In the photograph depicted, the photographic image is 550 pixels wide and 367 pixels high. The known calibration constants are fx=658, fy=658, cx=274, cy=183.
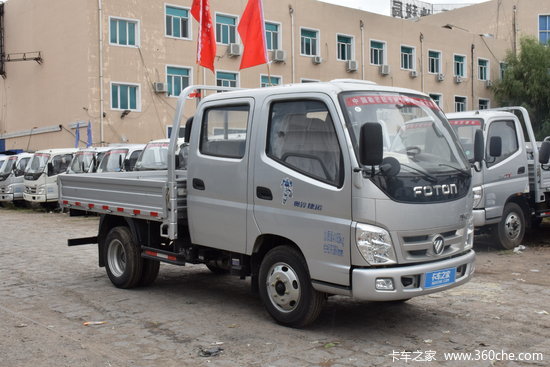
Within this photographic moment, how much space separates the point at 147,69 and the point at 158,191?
76.1 feet

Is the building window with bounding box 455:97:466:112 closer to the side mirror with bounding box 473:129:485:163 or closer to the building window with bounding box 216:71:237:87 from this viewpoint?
the building window with bounding box 216:71:237:87

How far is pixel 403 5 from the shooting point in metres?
51.1

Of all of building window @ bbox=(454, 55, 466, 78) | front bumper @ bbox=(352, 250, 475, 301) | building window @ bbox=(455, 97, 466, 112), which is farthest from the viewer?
building window @ bbox=(455, 97, 466, 112)

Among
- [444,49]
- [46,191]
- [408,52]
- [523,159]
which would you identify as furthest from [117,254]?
[444,49]

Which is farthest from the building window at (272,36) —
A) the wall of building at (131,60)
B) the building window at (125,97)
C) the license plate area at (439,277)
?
the license plate area at (439,277)

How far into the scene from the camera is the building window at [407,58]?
38.5 meters

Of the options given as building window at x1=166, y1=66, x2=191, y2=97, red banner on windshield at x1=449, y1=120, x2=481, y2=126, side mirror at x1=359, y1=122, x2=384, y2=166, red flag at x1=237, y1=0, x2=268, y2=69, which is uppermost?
building window at x1=166, y1=66, x2=191, y2=97

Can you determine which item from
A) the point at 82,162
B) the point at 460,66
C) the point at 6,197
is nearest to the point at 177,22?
the point at 6,197

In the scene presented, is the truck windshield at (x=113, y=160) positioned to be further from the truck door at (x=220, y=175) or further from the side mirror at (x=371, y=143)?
the side mirror at (x=371, y=143)

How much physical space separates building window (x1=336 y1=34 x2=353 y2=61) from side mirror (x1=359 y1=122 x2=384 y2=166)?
102ft

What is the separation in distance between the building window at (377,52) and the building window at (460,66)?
675cm

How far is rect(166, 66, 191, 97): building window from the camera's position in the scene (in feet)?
98.8

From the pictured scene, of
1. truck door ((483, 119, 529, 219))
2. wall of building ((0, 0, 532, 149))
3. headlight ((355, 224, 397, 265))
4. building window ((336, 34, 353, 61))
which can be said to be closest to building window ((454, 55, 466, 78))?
wall of building ((0, 0, 532, 149))

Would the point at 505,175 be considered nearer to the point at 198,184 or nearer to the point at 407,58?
the point at 198,184
